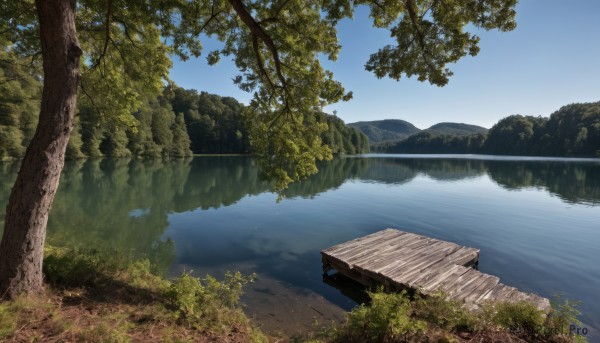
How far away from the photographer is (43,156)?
16.3 feet

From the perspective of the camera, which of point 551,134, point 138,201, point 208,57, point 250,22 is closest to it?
point 250,22

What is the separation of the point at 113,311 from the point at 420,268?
968 centimetres

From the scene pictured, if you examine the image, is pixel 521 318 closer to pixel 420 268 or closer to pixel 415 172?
Result: pixel 420 268

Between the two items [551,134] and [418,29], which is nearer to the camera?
[418,29]

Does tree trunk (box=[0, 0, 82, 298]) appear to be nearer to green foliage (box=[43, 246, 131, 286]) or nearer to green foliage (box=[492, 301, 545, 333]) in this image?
green foliage (box=[43, 246, 131, 286])

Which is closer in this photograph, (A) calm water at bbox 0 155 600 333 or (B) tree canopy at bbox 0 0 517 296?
(B) tree canopy at bbox 0 0 517 296

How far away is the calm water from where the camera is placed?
A: 11000 millimetres

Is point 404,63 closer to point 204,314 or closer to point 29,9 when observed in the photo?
point 204,314

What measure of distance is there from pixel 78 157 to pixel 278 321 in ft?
226

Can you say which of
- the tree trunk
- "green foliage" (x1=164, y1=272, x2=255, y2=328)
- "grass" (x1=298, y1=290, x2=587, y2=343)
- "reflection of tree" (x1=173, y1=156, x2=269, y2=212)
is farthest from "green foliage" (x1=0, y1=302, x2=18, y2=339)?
"reflection of tree" (x1=173, y1=156, x2=269, y2=212)

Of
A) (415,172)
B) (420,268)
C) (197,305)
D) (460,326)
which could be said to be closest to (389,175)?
(415,172)

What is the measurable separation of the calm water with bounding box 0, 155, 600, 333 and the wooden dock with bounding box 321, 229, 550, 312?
120cm

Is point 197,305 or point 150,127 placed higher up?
point 150,127

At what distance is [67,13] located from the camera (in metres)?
5.06
